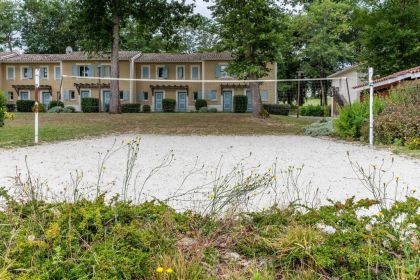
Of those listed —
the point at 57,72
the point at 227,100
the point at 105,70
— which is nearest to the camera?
the point at 227,100

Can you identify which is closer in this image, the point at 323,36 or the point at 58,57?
the point at 323,36

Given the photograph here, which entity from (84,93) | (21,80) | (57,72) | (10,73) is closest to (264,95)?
(84,93)

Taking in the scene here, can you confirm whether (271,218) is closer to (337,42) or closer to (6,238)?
(6,238)

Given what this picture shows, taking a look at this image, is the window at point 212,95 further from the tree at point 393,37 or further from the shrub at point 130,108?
the tree at point 393,37

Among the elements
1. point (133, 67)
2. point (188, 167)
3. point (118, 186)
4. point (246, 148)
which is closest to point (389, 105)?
point (246, 148)

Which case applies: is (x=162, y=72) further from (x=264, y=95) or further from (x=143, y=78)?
(x=264, y=95)

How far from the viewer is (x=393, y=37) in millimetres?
21984

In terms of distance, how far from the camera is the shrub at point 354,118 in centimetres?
1225

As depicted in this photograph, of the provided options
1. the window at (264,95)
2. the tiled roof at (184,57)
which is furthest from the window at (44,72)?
the window at (264,95)

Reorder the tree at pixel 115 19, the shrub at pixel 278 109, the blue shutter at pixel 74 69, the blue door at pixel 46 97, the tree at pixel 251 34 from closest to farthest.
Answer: the tree at pixel 251 34 → the tree at pixel 115 19 → the shrub at pixel 278 109 → the blue shutter at pixel 74 69 → the blue door at pixel 46 97

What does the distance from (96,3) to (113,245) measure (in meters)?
25.4

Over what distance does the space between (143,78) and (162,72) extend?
6.57ft

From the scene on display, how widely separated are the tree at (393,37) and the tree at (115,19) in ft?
39.1

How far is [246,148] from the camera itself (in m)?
10.4
